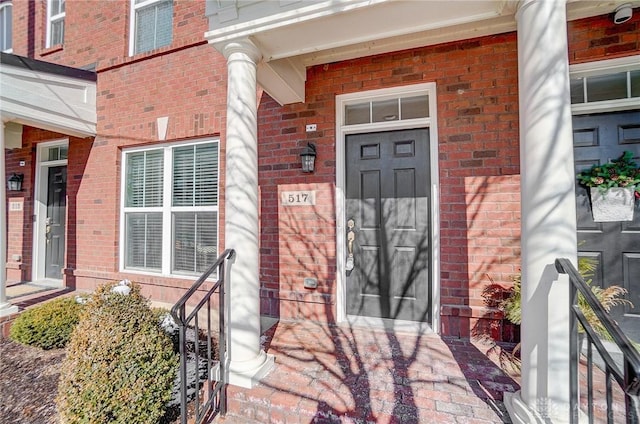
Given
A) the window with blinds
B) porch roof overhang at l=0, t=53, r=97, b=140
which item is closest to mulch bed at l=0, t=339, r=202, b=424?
the window with blinds

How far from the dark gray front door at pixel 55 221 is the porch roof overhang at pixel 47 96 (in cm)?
126

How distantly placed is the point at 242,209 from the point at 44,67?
412 cm

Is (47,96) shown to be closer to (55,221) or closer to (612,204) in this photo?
(55,221)

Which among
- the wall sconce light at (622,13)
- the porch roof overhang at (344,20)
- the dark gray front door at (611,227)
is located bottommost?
the dark gray front door at (611,227)

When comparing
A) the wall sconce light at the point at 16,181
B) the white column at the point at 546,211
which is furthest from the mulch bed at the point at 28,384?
the wall sconce light at the point at 16,181

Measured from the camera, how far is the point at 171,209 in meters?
4.18

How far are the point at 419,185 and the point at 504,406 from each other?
1.93 metres

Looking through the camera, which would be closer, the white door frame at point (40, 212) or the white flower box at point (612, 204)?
the white flower box at point (612, 204)

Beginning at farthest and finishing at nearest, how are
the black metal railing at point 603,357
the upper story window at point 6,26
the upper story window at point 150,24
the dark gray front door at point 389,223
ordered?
the upper story window at point 6,26 < the upper story window at point 150,24 < the dark gray front door at point 389,223 < the black metal railing at point 603,357

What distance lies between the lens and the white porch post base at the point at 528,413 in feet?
5.37

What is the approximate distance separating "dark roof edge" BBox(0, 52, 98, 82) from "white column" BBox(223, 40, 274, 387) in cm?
346

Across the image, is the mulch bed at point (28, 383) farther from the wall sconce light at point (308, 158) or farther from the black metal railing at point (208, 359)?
the wall sconce light at point (308, 158)

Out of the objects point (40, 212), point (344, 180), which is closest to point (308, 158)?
point (344, 180)

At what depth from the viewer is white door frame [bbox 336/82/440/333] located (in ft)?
9.87
